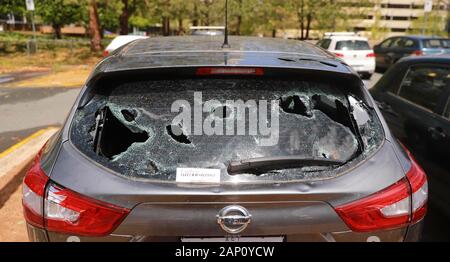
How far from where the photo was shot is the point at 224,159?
6.84 ft

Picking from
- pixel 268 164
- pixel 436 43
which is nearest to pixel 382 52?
pixel 436 43

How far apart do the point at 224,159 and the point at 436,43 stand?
18.5 meters

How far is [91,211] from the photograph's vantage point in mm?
1936

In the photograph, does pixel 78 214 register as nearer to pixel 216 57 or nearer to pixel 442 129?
pixel 216 57

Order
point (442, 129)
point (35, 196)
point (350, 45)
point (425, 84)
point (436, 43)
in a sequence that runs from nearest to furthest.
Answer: point (35, 196), point (442, 129), point (425, 84), point (350, 45), point (436, 43)

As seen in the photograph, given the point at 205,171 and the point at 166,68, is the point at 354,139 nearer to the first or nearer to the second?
the point at 205,171

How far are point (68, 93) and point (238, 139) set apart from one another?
10.4m

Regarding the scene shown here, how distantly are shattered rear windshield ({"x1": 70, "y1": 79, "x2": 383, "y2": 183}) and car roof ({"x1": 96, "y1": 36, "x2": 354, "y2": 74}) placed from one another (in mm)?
90

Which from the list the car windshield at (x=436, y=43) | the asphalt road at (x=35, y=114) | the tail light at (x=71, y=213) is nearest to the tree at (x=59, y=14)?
the car windshield at (x=436, y=43)

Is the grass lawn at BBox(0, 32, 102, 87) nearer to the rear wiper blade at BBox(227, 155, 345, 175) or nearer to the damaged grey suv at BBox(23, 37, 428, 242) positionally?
the damaged grey suv at BBox(23, 37, 428, 242)

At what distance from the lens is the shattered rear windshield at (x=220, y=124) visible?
2133 millimetres

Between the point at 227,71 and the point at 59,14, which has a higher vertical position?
the point at 227,71

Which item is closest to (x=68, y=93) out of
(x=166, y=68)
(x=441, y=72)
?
(x=441, y=72)

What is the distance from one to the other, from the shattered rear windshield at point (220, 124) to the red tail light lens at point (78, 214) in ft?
0.69
